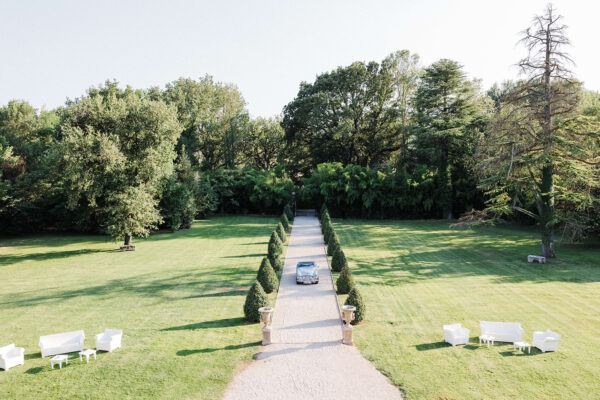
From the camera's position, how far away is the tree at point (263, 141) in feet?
174

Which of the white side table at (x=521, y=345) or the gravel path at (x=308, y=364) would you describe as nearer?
the gravel path at (x=308, y=364)

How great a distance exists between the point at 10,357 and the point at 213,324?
18.8ft

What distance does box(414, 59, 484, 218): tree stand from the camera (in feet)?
123

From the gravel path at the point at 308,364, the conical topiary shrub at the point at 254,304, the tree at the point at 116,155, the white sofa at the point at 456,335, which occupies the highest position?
the tree at the point at 116,155

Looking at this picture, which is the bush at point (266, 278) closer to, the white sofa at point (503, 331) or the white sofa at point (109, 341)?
the white sofa at point (109, 341)

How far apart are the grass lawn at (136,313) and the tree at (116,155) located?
137 inches

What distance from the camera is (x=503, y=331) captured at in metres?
11.2

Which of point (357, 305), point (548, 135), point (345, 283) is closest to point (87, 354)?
point (357, 305)

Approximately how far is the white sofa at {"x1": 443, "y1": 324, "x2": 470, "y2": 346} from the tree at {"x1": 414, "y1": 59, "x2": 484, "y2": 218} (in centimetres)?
2896

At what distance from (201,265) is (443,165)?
29405 millimetres

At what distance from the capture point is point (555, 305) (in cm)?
1467

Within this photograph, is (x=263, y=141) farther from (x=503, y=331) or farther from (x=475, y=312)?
(x=503, y=331)

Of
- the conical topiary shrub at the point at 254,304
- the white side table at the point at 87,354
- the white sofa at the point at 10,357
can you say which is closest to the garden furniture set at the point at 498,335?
the conical topiary shrub at the point at 254,304

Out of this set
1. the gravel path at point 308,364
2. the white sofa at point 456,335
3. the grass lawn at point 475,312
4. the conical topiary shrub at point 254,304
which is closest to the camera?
the gravel path at point 308,364
